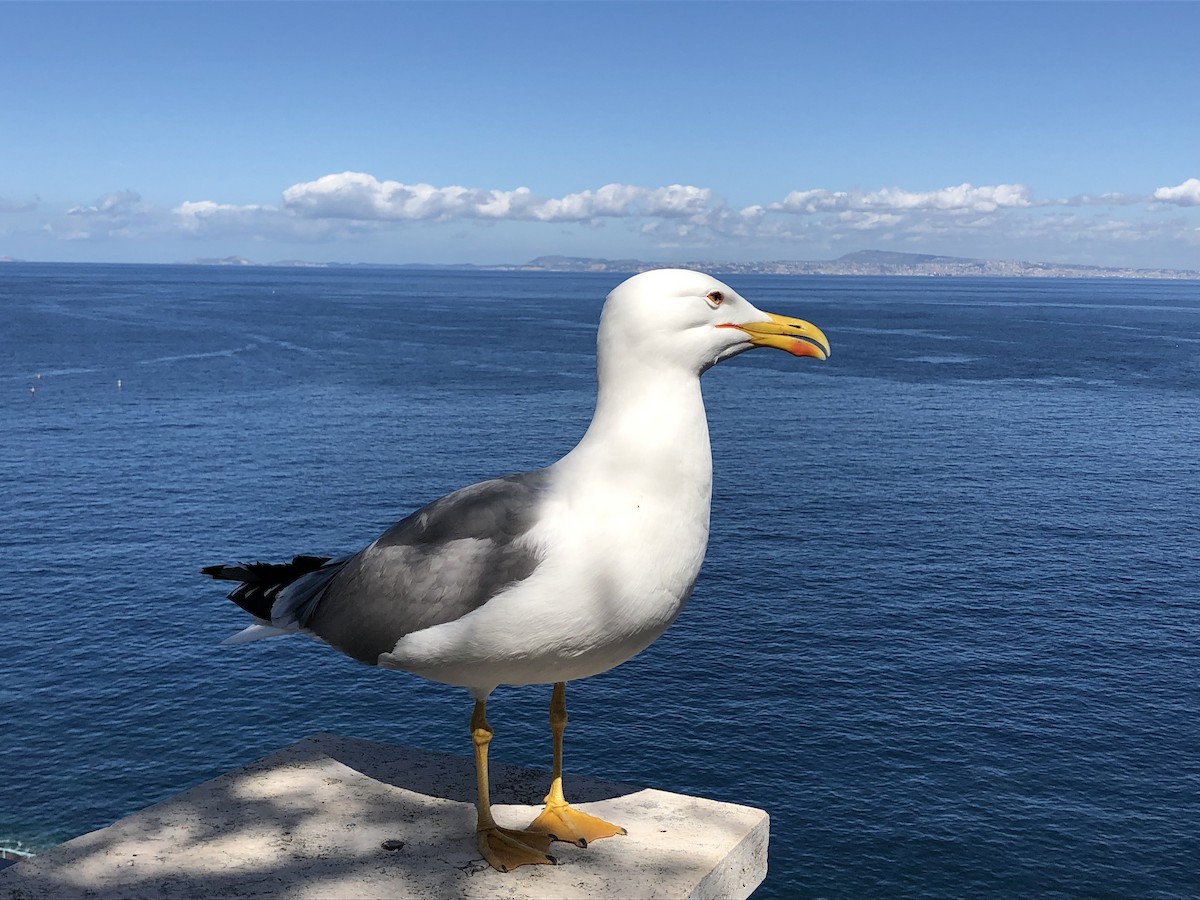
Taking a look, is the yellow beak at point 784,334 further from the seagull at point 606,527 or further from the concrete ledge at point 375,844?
the concrete ledge at point 375,844

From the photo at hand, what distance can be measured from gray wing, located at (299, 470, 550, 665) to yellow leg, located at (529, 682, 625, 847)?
183 cm

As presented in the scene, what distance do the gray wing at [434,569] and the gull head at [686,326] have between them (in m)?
1.50

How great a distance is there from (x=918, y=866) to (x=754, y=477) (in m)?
50.4

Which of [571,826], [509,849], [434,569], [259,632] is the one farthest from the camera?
[571,826]

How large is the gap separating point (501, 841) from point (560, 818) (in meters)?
Result: 0.84

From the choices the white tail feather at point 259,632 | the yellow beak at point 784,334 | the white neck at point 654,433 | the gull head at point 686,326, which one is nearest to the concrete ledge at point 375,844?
the white tail feather at point 259,632

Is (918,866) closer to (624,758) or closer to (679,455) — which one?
(624,758)

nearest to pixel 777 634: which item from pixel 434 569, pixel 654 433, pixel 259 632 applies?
pixel 259 632

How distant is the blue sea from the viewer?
146 feet

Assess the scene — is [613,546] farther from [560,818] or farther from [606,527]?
[560,818]

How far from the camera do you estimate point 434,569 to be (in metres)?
8.73

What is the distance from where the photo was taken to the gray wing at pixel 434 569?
330 inches

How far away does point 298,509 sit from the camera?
76625 mm

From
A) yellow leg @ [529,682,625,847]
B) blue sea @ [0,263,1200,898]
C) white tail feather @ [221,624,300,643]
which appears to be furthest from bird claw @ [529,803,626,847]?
blue sea @ [0,263,1200,898]
